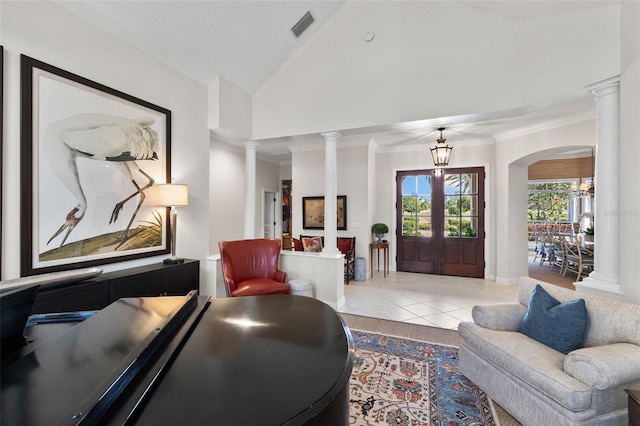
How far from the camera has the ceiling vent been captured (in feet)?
11.6

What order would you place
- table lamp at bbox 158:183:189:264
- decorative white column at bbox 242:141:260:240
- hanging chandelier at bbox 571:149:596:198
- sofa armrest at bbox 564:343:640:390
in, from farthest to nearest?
hanging chandelier at bbox 571:149:596:198, decorative white column at bbox 242:141:260:240, table lamp at bbox 158:183:189:264, sofa armrest at bbox 564:343:640:390

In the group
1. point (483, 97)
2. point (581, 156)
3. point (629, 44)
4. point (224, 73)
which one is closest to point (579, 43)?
point (629, 44)

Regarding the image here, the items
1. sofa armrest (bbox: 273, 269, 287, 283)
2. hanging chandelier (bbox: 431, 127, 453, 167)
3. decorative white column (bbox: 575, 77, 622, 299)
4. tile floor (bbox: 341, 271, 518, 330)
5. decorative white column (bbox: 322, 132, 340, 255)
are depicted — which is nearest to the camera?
decorative white column (bbox: 575, 77, 622, 299)

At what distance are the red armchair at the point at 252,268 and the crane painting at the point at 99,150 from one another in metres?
1.15

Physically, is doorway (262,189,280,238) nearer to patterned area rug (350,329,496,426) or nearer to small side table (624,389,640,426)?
patterned area rug (350,329,496,426)

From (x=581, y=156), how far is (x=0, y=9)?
11.7 m

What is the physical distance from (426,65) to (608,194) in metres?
2.27

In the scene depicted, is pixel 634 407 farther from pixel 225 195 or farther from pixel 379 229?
pixel 225 195

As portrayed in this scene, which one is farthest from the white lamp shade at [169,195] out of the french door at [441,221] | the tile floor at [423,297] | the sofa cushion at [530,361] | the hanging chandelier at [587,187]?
the hanging chandelier at [587,187]

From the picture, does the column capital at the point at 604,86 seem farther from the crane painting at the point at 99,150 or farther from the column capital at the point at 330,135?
the crane painting at the point at 99,150

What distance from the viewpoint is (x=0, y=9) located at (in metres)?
2.00

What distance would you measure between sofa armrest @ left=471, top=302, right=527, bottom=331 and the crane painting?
3461 millimetres

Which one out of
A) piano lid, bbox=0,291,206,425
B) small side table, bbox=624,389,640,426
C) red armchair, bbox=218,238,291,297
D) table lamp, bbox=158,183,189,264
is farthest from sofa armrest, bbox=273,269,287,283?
small side table, bbox=624,389,640,426

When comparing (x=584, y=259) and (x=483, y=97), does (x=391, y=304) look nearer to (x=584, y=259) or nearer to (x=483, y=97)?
(x=483, y=97)
